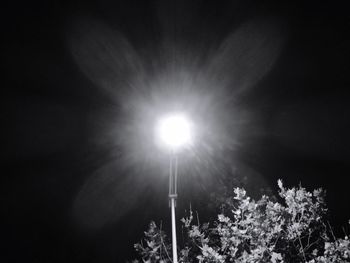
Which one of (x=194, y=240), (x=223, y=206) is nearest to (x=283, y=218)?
(x=223, y=206)

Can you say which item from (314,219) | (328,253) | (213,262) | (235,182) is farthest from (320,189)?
(213,262)

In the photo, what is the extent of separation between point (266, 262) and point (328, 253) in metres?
2.05

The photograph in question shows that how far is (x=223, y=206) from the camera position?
1331 centimetres

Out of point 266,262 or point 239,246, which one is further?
point 239,246

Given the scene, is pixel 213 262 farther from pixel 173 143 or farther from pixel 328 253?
pixel 173 143

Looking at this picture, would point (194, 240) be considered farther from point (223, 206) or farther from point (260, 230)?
point (260, 230)

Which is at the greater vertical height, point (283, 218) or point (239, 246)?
point (283, 218)

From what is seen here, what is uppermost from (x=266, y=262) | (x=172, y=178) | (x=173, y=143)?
(x=173, y=143)

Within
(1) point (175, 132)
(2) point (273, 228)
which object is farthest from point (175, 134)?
(2) point (273, 228)

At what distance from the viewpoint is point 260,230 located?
10.9 meters

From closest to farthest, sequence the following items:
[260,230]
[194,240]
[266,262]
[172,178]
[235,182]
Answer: [172,178], [266,262], [260,230], [194,240], [235,182]

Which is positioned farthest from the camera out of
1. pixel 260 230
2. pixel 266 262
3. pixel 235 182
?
pixel 235 182

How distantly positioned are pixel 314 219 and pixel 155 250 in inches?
260

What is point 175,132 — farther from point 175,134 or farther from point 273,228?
point 273,228
